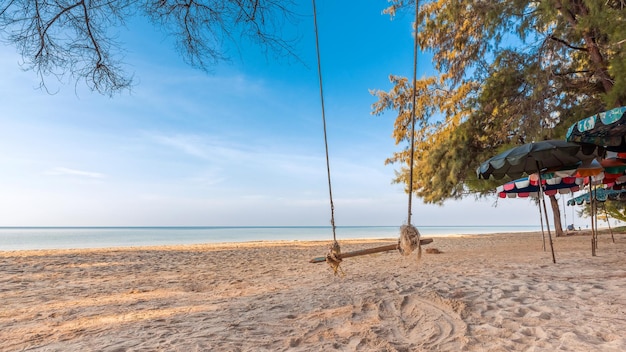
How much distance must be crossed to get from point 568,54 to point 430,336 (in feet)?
32.1

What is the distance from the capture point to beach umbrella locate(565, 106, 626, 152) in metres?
3.98

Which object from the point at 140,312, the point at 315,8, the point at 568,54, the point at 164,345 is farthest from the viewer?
the point at 568,54

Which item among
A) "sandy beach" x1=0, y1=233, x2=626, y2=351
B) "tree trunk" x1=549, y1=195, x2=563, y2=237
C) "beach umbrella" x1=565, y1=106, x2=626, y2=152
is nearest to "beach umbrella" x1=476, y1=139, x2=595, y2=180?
"beach umbrella" x1=565, y1=106, x2=626, y2=152

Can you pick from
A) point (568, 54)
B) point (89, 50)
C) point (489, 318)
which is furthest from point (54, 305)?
point (568, 54)

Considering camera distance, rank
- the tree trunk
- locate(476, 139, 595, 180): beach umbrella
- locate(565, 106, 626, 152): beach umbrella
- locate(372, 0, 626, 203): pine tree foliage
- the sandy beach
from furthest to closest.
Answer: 1. the tree trunk
2. locate(372, 0, 626, 203): pine tree foliage
3. locate(476, 139, 595, 180): beach umbrella
4. locate(565, 106, 626, 152): beach umbrella
5. the sandy beach

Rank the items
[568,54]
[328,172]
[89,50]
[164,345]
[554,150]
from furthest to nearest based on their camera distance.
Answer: [568,54], [554,150], [328,172], [164,345], [89,50]

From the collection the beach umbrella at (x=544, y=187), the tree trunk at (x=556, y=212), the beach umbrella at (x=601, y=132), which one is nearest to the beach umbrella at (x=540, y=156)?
the beach umbrella at (x=601, y=132)

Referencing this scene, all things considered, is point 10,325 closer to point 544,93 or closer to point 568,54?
point 544,93

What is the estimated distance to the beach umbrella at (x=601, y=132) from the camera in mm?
3981

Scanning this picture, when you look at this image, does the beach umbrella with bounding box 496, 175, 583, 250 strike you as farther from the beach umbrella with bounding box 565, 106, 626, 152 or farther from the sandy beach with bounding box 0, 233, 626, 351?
the sandy beach with bounding box 0, 233, 626, 351

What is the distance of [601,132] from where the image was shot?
203 inches

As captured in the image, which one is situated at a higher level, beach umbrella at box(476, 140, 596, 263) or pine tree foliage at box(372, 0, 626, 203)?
pine tree foliage at box(372, 0, 626, 203)

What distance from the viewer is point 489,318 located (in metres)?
2.93

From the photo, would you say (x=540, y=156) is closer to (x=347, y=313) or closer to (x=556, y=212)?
(x=347, y=313)
